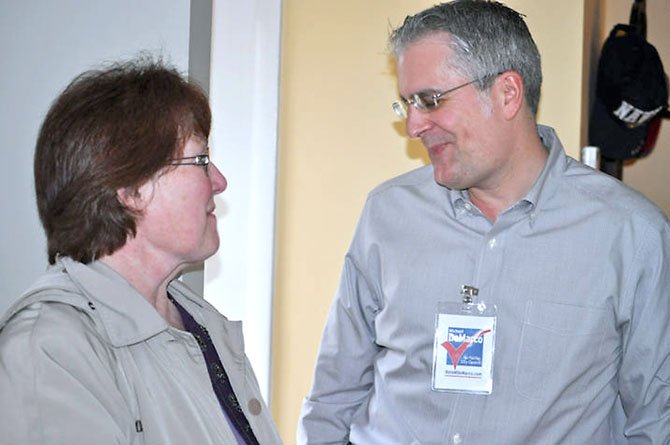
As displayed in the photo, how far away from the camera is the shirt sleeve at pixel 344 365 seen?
2.57m

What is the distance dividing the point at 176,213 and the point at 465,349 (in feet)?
2.75

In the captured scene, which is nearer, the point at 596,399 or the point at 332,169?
the point at 596,399

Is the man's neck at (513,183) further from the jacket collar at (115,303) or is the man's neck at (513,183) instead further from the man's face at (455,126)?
the jacket collar at (115,303)

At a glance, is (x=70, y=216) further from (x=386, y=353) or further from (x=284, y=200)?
(x=284, y=200)

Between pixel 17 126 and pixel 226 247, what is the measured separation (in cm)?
97

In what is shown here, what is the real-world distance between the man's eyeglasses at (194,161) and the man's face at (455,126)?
0.70 metres

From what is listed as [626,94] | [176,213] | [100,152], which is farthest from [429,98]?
[626,94]

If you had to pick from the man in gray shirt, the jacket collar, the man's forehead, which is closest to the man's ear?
the man in gray shirt

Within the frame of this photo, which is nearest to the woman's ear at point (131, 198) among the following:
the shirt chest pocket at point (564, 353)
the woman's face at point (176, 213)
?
the woman's face at point (176, 213)

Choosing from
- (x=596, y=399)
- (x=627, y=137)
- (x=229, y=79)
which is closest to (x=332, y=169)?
(x=229, y=79)

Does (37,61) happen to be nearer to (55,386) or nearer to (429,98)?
(429,98)

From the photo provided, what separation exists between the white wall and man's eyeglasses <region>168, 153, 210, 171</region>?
70 cm

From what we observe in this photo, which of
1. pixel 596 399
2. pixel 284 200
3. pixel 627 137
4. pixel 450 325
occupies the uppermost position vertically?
pixel 627 137

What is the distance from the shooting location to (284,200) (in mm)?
3826
